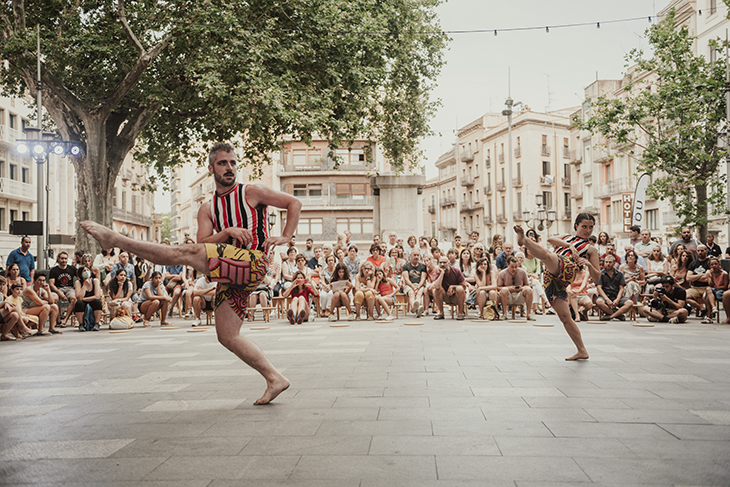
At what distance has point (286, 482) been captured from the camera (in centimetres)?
335

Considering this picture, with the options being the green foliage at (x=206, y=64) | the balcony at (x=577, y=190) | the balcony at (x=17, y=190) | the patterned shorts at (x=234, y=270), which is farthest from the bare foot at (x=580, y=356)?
the balcony at (x=577, y=190)

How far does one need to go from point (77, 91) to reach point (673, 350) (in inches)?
725

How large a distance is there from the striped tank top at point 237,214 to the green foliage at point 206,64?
37.9 ft

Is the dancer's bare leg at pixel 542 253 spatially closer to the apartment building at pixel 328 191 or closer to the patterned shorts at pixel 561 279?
the patterned shorts at pixel 561 279

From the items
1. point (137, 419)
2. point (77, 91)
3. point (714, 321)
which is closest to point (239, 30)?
point (77, 91)

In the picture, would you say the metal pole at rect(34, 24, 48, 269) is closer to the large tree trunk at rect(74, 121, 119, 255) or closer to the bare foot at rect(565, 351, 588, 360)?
the large tree trunk at rect(74, 121, 119, 255)

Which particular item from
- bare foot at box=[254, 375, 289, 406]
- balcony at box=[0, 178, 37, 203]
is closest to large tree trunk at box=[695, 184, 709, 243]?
bare foot at box=[254, 375, 289, 406]

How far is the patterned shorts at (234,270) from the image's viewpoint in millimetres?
5207

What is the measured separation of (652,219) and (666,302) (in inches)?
1244

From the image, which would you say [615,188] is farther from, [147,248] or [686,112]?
[147,248]

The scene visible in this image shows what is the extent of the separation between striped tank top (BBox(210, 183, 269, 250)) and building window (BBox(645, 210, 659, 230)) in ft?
134

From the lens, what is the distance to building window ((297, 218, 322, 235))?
63.8 meters

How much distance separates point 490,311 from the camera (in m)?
14.2

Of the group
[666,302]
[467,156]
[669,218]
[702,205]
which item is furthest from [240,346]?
[467,156]
